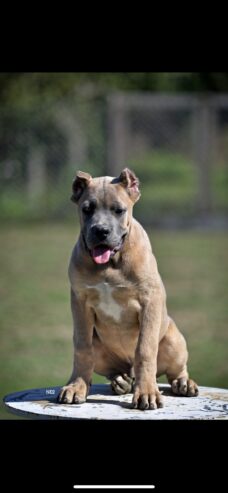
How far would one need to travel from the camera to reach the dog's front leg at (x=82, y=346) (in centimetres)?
459

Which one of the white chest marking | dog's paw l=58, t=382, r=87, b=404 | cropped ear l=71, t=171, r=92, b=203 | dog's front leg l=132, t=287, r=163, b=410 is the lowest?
dog's paw l=58, t=382, r=87, b=404

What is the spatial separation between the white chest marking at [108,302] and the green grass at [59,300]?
296cm

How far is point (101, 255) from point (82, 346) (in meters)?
0.52

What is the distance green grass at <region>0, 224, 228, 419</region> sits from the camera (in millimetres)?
8523

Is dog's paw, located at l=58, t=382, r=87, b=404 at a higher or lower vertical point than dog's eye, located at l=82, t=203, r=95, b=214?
lower

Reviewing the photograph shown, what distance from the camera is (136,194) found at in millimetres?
4543

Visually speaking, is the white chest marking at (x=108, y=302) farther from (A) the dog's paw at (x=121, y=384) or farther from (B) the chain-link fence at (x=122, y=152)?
(B) the chain-link fence at (x=122, y=152)

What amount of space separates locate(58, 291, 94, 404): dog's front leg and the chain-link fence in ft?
43.6

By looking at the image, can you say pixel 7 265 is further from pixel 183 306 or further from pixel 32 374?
pixel 32 374

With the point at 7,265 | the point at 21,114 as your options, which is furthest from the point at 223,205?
the point at 7,265

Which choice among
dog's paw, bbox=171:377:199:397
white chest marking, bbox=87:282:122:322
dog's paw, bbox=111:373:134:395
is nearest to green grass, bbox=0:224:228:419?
dog's paw, bbox=111:373:134:395

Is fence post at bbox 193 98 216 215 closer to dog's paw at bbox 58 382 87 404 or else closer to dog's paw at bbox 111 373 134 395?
dog's paw at bbox 111 373 134 395

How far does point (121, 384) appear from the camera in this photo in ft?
15.9

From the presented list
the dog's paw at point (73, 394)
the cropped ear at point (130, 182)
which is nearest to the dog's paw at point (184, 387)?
the dog's paw at point (73, 394)
